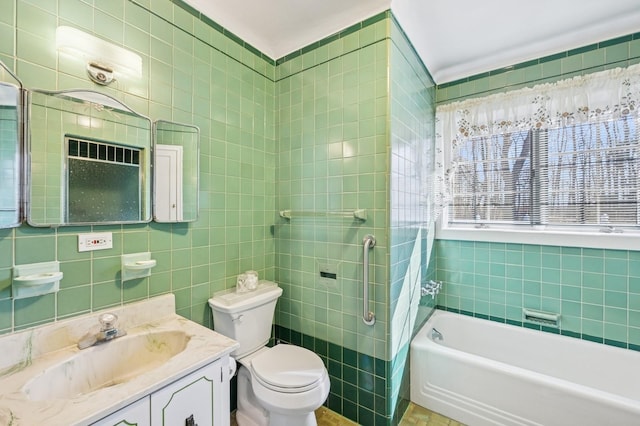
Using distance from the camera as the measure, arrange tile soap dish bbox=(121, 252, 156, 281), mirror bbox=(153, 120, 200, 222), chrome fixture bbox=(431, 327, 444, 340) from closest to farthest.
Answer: tile soap dish bbox=(121, 252, 156, 281) < mirror bbox=(153, 120, 200, 222) < chrome fixture bbox=(431, 327, 444, 340)

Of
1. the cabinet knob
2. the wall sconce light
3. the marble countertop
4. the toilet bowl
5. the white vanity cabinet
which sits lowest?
the toilet bowl

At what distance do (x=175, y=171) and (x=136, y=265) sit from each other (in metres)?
0.52

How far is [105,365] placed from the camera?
1148 millimetres

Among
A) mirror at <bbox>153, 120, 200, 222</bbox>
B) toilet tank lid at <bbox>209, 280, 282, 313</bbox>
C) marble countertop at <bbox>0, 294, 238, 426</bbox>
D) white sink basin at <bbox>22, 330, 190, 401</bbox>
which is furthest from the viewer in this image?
toilet tank lid at <bbox>209, 280, 282, 313</bbox>

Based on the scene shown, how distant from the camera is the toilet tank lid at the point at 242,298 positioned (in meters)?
1.58

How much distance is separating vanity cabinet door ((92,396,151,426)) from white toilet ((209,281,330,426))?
0.65 metres

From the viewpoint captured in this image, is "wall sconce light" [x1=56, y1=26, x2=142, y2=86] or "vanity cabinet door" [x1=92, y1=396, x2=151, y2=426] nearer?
"vanity cabinet door" [x1=92, y1=396, x2=151, y2=426]

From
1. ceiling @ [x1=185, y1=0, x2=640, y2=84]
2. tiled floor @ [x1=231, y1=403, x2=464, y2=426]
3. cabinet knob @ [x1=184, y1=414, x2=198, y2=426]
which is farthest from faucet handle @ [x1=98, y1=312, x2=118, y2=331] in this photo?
ceiling @ [x1=185, y1=0, x2=640, y2=84]

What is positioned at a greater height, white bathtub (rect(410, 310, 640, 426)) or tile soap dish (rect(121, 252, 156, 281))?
tile soap dish (rect(121, 252, 156, 281))

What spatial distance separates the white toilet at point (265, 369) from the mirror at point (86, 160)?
717 mm

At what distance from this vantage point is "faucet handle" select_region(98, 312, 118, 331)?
1.14 meters

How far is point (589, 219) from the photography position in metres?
1.92

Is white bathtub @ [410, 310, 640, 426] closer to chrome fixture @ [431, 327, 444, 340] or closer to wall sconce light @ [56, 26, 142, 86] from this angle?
chrome fixture @ [431, 327, 444, 340]

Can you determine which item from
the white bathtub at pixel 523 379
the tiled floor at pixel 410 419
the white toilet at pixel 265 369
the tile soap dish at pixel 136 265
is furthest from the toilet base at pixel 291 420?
the tile soap dish at pixel 136 265
